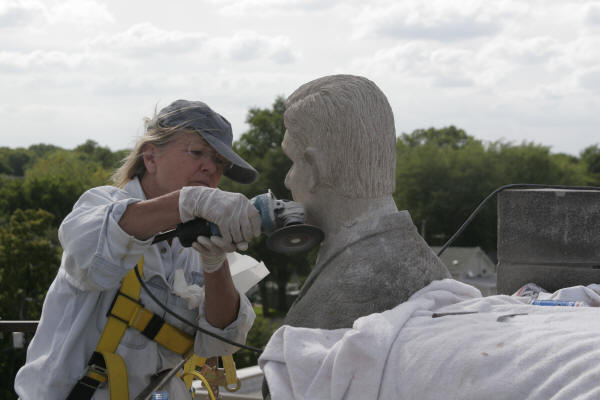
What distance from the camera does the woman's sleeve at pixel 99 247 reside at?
343 cm

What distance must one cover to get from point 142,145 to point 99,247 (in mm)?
859

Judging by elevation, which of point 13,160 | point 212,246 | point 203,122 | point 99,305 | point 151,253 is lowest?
point 99,305

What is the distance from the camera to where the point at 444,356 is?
2.48 metres

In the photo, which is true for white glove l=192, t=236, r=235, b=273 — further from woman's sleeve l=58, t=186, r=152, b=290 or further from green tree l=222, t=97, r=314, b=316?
green tree l=222, t=97, r=314, b=316

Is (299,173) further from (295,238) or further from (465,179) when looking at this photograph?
(465,179)


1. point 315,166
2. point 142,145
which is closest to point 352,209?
point 315,166

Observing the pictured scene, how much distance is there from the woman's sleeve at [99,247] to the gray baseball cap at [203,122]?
63 centimetres

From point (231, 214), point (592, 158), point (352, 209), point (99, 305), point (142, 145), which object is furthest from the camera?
point (592, 158)

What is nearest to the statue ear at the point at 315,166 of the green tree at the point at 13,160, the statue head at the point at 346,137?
the statue head at the point at 346,137

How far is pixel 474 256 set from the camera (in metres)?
39.7

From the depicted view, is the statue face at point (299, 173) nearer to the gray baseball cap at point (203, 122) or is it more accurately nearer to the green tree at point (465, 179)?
A: the gray baseball cap at point (203, 122)

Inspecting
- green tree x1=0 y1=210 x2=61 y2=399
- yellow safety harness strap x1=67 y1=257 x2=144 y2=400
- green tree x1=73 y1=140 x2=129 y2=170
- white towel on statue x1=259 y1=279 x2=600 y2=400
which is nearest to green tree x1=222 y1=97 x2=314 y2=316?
green tree x1=0 y1=210 x2=61 y2=399

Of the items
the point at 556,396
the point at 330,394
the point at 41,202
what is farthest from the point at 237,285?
the point at 41,202

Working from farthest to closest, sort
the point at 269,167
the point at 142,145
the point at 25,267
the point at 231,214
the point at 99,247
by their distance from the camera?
the point at 269,167
the point at 25,267
the point at 142,145
the point at 99,247
the point at 231,214
